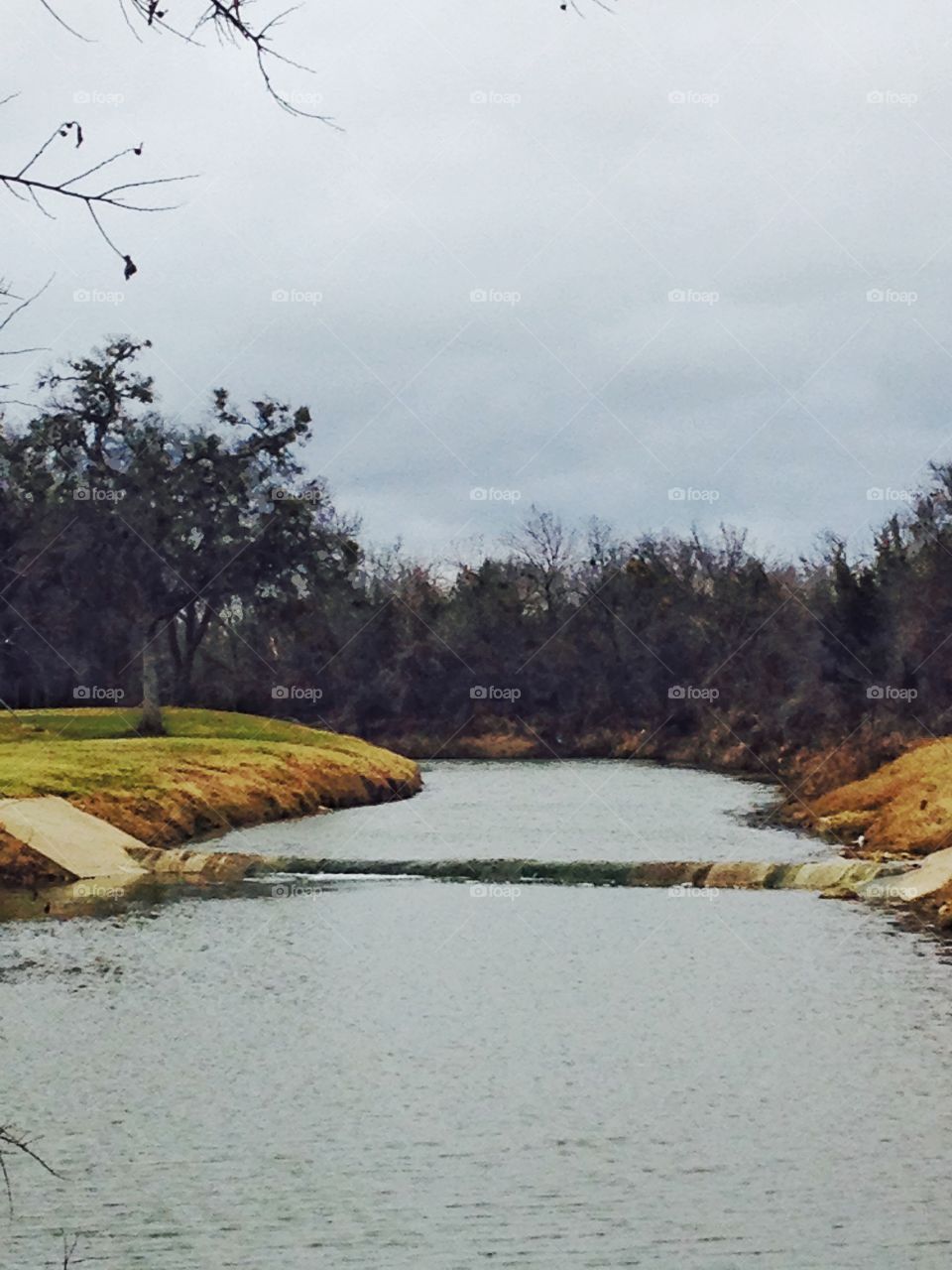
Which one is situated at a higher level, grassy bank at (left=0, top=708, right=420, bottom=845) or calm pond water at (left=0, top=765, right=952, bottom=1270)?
grassy bank at (left=0, top=708, right=420, bottom=845)

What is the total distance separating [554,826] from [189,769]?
11272 millimetres

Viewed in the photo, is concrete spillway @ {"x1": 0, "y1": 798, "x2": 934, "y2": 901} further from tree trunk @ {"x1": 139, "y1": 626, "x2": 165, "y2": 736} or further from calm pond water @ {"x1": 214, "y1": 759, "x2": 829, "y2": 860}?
tree trunk @ {"x1": 139, "y1": 626, "x2": 165, "y2": 736}

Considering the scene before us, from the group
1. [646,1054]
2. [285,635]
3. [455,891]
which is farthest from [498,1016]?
[285,635]

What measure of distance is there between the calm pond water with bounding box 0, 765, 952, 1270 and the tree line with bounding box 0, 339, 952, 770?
38.2 m

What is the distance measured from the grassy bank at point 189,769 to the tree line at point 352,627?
343 cm

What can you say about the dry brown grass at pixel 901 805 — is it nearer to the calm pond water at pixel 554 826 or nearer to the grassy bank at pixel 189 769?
the calm pond water at pixel 554 826

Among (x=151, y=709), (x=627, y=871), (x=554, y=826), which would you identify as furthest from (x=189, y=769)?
(x=627, y=871)

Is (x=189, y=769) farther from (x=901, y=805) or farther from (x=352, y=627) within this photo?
(x=352, y=627)

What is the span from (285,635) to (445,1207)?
252 ft

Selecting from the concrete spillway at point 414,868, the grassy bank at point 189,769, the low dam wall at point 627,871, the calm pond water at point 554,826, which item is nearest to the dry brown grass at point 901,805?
the calm pond water at point 554,826

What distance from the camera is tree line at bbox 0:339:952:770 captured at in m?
79.9

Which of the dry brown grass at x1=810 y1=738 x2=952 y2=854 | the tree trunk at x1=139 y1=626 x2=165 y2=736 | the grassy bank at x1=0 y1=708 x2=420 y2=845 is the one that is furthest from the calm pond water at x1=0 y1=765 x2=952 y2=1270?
the tree trunk at x1=139 y1=626 x2=165 y2=736

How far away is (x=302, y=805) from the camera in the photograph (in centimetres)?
6022

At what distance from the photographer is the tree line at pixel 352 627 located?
262 ft
